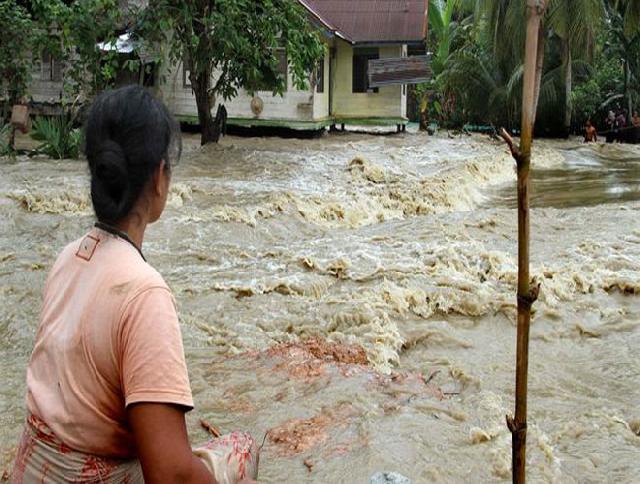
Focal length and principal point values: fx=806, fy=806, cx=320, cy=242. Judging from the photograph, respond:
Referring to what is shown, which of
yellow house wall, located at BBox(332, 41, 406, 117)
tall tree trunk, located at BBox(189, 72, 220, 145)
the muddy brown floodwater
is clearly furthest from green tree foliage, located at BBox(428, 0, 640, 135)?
the muddy brown floodwater

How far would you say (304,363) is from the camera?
5398 millimetres

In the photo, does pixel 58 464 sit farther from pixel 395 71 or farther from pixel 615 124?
pixel 615 124

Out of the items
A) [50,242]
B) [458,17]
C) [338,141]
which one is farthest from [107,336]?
→ [458,17]

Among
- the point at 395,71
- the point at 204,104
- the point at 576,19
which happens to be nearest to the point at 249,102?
the point at 395,71

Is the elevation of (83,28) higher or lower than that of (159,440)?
higher

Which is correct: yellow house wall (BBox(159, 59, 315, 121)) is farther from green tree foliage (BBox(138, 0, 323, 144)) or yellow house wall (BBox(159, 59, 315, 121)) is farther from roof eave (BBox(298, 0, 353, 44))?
green tree foliage (BBox(138, 0, 323, 144))

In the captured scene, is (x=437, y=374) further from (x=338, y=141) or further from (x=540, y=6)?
(x=338, y=141)

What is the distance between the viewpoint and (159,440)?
162 cm

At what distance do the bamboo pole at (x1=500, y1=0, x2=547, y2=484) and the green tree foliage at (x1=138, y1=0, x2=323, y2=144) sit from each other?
13.2m

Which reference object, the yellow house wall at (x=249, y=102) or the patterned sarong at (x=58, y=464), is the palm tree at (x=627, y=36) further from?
the patterned sarong at (x=58, y=464)

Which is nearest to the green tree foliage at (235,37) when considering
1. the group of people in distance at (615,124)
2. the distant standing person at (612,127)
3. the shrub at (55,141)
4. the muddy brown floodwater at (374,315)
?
the shrub at (55,141)

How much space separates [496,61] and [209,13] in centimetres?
1438

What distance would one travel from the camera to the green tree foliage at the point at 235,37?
1482cm

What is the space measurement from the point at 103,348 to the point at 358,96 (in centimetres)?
2239
